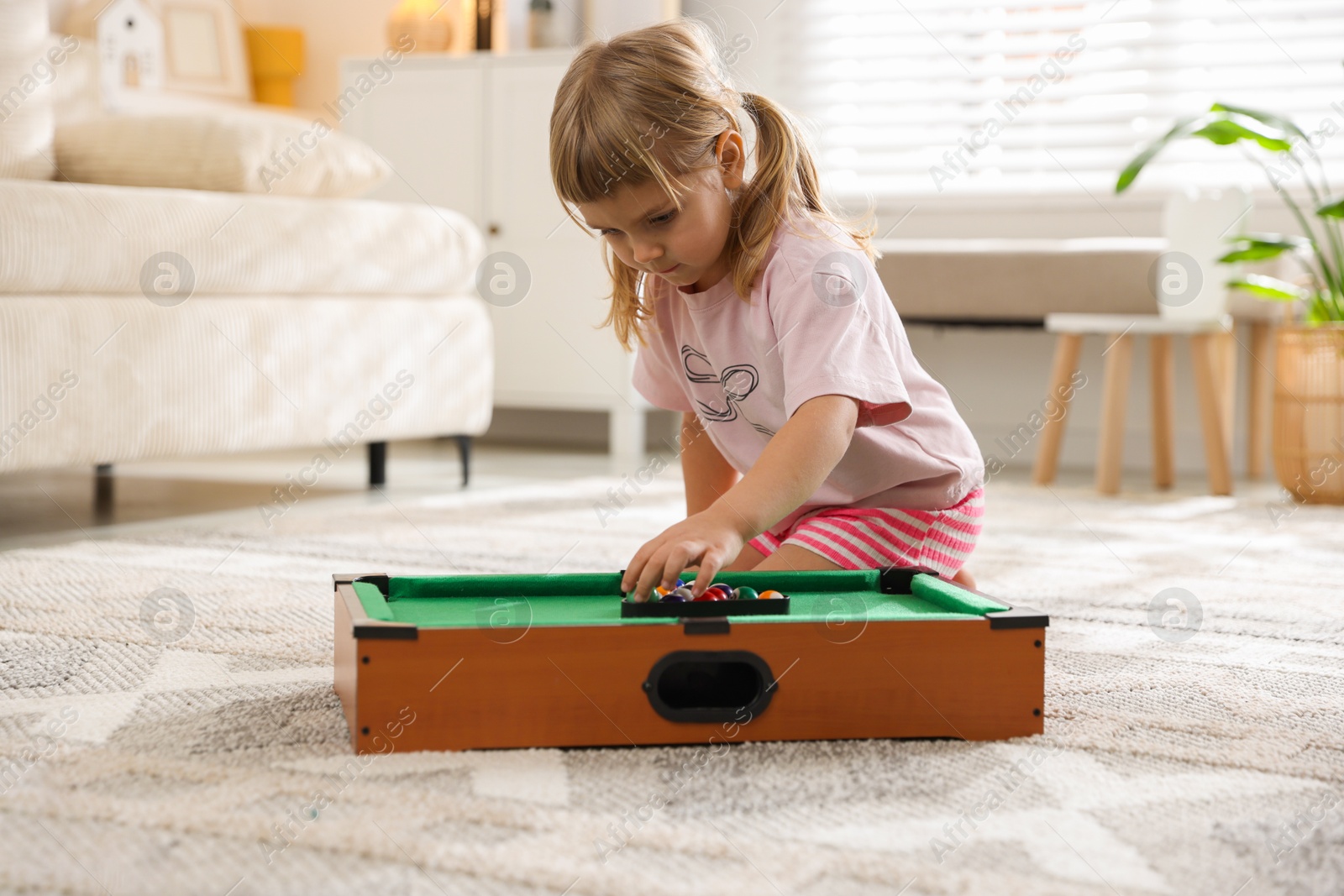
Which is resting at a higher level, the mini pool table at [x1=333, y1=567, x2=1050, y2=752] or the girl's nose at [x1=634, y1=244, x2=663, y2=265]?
the girl's nose at [x1=634, y1=244, x2=663, y2=265]

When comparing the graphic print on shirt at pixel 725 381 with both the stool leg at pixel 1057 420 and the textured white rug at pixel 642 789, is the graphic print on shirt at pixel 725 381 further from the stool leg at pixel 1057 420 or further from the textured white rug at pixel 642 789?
the stool leg at pixel 1057 420

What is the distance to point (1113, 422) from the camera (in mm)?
2258

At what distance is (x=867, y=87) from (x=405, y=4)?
117 centimetres

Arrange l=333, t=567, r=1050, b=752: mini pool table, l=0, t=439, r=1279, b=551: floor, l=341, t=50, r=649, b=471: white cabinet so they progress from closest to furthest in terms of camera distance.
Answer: l=333, t=567, r=1050, b=752: mini pool table, l=0, t=439, r=1279, b=551: floor, l=341, t=50, r=649, b=471: white cabinet

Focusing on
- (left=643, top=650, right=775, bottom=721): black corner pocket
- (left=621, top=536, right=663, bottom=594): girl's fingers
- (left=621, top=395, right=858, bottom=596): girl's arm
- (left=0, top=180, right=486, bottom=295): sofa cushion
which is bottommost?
(left=643, top=650, right=775, bottom=721): black corner pocket

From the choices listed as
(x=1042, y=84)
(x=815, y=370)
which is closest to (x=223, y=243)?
(x=815, y=370)

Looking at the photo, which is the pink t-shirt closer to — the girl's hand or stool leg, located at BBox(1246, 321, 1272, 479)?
the girl's hand

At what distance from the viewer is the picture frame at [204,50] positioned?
3.10 meters

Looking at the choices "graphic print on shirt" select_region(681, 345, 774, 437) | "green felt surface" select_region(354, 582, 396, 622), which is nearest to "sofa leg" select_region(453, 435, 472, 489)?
"graphic print on shirt" select_region(681, 345, 774, 437)

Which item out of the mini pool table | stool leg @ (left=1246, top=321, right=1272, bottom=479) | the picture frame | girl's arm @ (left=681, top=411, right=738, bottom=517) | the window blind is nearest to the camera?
the mini pool table

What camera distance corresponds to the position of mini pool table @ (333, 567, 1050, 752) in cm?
72

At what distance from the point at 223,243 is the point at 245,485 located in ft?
2.12

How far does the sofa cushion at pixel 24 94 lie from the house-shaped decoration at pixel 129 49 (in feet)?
3.75

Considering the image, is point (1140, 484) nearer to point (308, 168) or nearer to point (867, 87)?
point (867, 87)
